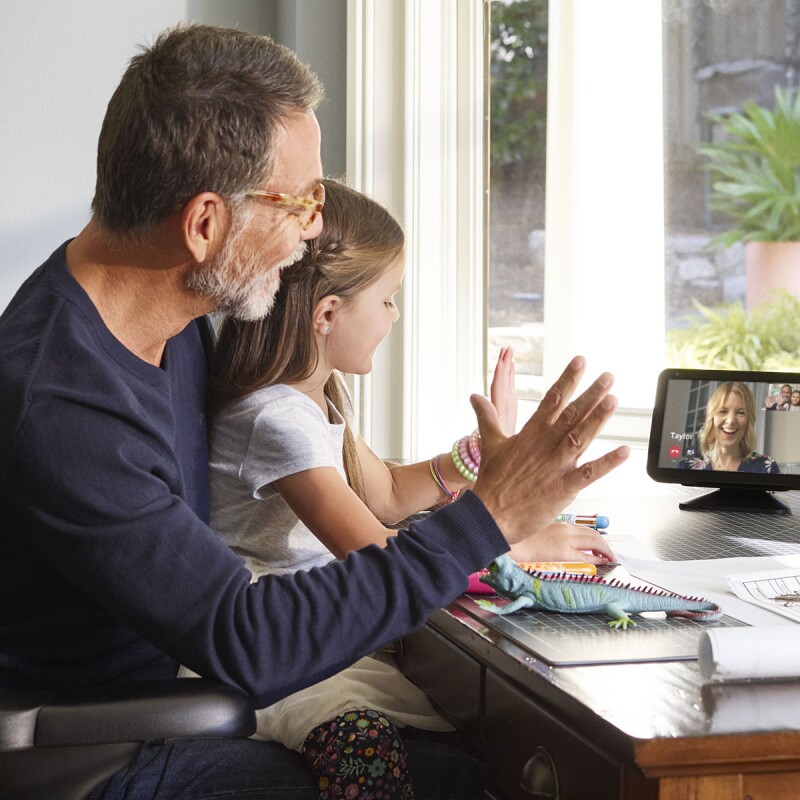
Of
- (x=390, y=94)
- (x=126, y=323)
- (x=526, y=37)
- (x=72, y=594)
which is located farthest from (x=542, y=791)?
(x=526, y=37)

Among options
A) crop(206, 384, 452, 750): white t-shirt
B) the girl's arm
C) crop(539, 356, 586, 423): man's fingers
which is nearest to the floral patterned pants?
crop(206, 384, 452, 750): white t-shirt

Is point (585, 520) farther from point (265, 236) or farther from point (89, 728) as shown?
point (89, 728)

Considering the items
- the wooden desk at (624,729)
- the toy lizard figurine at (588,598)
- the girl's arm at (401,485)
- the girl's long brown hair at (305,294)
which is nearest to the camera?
the wooden desk at (624,729)

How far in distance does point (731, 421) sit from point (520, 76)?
3.94ft

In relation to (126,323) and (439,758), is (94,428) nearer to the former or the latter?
(126,323)

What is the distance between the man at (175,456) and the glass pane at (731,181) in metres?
1.41

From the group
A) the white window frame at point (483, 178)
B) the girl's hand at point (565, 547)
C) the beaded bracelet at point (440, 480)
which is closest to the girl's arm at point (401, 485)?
the beaded bracelet at point (440, 480)

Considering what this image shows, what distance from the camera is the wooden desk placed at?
0.75m

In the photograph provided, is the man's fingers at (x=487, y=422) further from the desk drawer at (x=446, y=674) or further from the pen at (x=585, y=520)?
the pen at (x=585, y=520)

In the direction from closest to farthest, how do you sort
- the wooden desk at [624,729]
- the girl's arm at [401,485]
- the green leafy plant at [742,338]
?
the wooden desk at [624,729] → the girl's arm at [401,485] → the green leafy plant at [742,338]

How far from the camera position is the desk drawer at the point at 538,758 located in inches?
31.7

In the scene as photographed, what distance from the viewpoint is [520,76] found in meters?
2.57

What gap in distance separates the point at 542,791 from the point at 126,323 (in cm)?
61

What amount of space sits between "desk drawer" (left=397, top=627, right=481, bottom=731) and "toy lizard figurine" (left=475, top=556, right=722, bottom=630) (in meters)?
0.07
